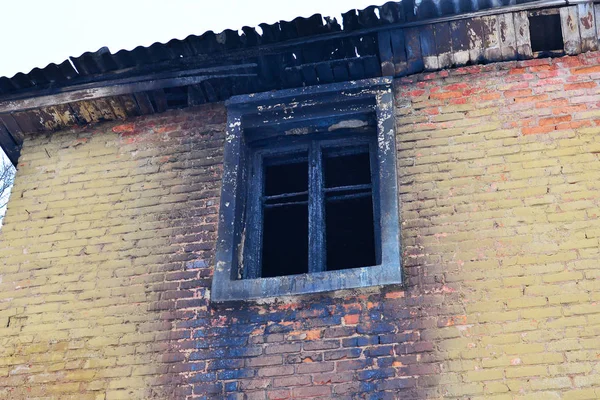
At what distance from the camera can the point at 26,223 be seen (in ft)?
18.5

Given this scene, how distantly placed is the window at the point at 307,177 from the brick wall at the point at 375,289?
5.0 inches

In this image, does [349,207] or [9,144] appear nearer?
[9,144]

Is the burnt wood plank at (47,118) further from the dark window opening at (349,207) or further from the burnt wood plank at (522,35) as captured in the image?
the burnt wood plank at (522,35)

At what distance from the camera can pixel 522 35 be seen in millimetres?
5461

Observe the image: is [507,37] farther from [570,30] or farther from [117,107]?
[117,107]

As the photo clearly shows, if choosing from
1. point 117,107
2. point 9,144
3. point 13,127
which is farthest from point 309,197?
point 9,144

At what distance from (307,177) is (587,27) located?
9.00 feet

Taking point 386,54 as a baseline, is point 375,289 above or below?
below

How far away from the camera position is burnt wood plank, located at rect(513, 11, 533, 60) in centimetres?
544

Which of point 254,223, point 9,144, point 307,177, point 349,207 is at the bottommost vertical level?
point 254,223

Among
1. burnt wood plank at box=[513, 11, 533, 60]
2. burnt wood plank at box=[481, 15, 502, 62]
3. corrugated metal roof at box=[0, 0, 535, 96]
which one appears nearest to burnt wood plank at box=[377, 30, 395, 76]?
corrugated metal roof at box=[0, 0, 535, 96]

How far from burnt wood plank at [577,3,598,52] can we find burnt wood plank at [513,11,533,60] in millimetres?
440

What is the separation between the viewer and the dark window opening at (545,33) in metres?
5.46

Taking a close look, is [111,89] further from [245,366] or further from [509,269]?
[509,269]
